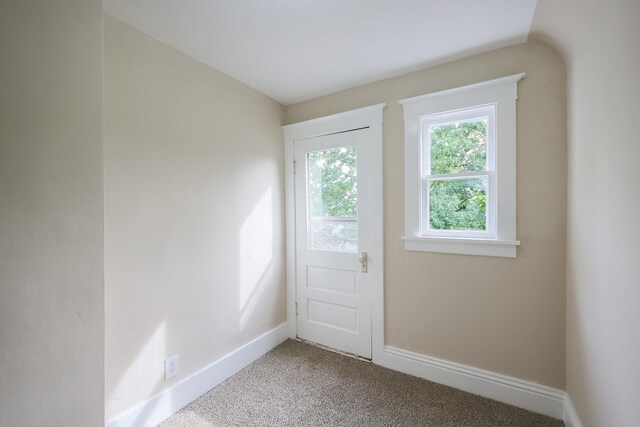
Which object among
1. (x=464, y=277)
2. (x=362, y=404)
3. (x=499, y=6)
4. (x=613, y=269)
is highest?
(x=499, y=6)

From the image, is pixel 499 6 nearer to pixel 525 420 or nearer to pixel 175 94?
pixel 175 94

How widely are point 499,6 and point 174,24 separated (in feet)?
5.98

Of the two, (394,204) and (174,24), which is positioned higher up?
(174,24)

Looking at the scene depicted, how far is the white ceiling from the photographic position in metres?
1.50

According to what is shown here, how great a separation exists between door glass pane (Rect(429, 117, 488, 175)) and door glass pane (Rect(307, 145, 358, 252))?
2.21ft

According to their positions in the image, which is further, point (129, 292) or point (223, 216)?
point (223, 216)

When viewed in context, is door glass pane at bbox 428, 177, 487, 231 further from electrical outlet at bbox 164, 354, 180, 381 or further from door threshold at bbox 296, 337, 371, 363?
electrical outlet at bbox 164, 354, 180, 381

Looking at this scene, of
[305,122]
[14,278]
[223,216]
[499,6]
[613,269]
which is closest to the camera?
[14,278]

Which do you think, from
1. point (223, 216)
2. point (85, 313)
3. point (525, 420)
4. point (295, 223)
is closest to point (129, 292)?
point (85, 313)

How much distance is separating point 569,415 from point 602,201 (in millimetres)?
1333

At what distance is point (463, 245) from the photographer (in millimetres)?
2018

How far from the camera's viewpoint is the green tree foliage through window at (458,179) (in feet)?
6.68

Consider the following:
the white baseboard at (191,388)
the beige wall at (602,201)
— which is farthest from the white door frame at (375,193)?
→ the beige wall at (602,201)

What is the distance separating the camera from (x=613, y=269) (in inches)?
44.5
